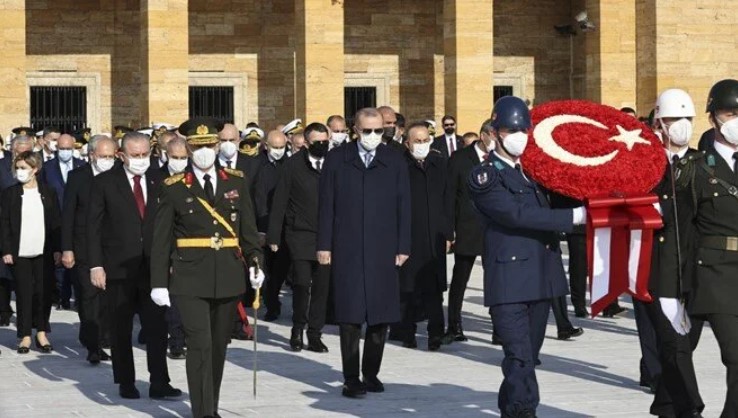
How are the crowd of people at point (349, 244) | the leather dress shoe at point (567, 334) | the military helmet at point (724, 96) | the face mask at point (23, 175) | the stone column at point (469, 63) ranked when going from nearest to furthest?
the military helmet at point (724, 96) → the crowd of people at point (349, 244) → the leather dress shoe at point (567, 334) → the face mask at point (23, 175) → the stone column at point (469, 63)

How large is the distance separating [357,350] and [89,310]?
3.27 m

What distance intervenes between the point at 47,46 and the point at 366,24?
260 inches

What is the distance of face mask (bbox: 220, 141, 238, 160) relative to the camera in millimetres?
17406

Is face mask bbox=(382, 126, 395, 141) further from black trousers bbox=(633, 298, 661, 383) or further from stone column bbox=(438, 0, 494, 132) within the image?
stone column bbox=(438, 0, 494, 132)

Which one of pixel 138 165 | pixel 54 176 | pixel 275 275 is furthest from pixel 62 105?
pixel 138 165

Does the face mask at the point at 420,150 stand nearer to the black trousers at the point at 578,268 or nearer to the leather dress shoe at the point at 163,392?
the black trousers at the point at 578,268

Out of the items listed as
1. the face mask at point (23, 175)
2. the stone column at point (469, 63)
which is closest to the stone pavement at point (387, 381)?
the face mask at point (23, 175)

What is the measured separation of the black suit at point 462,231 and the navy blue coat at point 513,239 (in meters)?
5.50

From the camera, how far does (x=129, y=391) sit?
38.6 ft

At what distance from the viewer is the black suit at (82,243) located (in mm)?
13852

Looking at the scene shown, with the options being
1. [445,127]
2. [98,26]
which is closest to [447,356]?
[445,127]

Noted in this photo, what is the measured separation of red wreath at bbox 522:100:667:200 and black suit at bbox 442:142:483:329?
5.74m

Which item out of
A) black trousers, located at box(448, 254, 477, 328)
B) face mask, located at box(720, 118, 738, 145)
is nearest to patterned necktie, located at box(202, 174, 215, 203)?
face mask, located at box(720, 118, 738, 145)

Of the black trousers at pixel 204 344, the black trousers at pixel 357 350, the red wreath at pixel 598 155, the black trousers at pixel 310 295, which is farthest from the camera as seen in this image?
the black trousers at pixel 310 295
